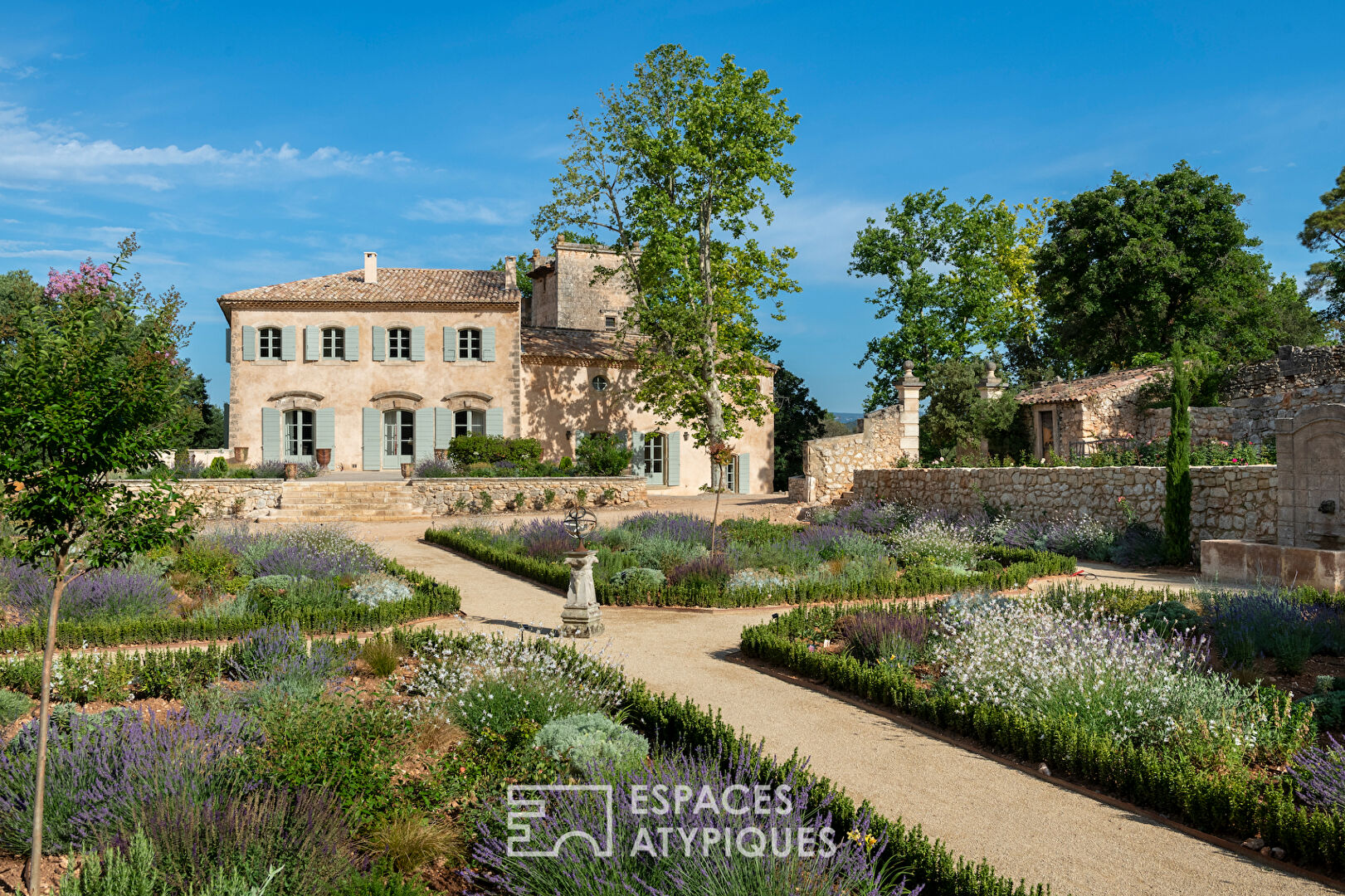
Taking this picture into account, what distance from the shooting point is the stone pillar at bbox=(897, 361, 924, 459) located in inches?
781

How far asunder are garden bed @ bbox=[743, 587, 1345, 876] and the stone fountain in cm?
163

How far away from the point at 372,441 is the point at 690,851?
2568 cm

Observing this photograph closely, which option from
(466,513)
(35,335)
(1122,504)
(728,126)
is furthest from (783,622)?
(728,126)

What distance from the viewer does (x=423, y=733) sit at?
15.4ft

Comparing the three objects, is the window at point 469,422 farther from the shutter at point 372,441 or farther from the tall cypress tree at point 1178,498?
the tall cypress tree at point 1178,498

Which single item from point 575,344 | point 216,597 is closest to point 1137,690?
point 216,597

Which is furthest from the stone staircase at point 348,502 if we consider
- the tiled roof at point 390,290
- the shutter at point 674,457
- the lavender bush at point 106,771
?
the lavender bush at point 106,771

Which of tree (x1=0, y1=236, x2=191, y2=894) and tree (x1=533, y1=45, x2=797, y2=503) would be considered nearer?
tree (x1=0, y1=236, x2=191, y2=894)

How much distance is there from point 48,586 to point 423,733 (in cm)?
550

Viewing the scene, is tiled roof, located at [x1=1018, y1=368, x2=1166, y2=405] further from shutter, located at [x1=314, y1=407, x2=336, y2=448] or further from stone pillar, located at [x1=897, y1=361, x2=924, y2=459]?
shutter, located at [x1=314, y1=407, x2=336, y2=448]

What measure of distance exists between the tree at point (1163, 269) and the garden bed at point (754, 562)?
52.9 feet

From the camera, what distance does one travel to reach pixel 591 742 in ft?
13.6

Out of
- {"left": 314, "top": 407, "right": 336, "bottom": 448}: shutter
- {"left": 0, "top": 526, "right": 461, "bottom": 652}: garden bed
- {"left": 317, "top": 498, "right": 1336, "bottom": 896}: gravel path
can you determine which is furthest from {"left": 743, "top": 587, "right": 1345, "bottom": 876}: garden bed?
{"left": 314, "top": 407, "right": 336, "bottom": 448}: shutter

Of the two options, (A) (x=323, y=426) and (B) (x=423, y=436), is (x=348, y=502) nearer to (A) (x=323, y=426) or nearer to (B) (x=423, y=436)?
(B) (x=423, y=436)
